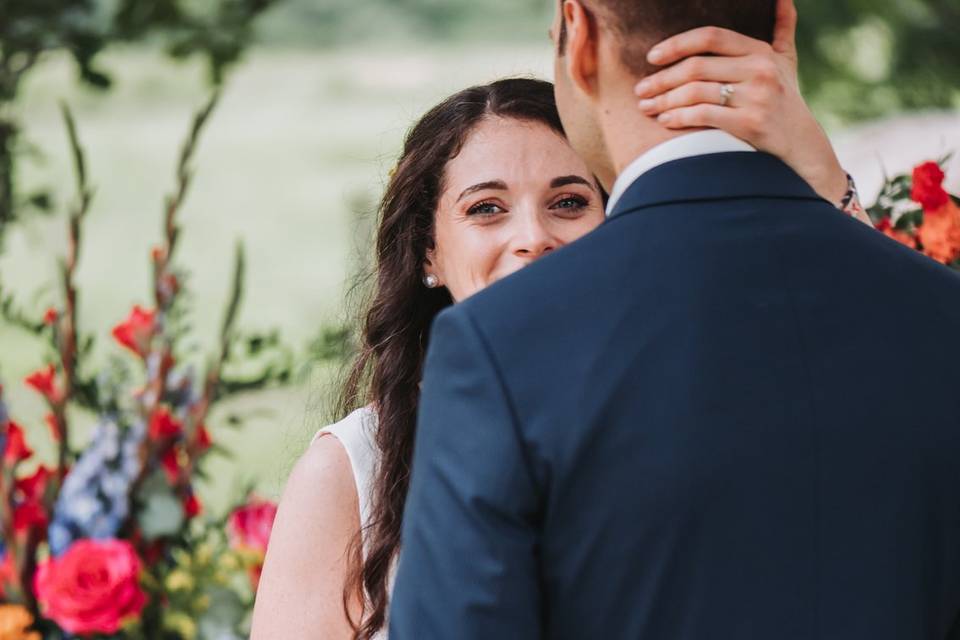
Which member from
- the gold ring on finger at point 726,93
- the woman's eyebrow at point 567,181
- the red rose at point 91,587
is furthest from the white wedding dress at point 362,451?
the gold ring on finger at point 726,93

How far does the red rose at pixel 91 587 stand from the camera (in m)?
2.88

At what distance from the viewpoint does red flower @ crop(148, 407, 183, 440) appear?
10.2ft

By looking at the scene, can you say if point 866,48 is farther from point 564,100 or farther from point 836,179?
point 564,100

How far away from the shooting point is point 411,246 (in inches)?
103

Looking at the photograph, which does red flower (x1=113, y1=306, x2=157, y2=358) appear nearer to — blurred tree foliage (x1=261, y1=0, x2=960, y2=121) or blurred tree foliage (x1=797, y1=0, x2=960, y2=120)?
blurred tree foliage (x1=261, y1=0, x2=960, y2=121)

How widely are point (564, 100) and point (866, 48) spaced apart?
17.3ft

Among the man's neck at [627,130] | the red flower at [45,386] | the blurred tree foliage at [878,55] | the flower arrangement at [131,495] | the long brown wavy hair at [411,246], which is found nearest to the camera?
the man's neck at [627,130]

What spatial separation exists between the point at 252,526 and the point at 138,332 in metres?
0.54

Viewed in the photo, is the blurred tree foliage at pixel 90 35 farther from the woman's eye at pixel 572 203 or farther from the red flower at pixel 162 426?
the woman's eye at pixel 572 203

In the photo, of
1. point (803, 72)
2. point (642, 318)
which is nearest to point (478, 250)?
point (642, 318)

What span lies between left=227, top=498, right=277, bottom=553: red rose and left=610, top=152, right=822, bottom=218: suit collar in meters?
1.88

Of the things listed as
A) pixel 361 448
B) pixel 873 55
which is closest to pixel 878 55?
pixel 873 55

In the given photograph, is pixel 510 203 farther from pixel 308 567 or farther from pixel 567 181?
pixel 308 567

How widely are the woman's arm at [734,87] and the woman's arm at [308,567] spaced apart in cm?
95
